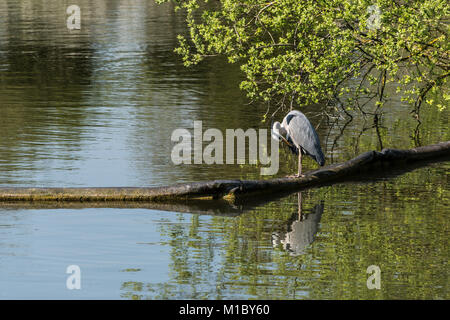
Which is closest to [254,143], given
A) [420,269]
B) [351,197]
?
[351,197]

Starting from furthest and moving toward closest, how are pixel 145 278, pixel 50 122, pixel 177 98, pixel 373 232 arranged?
pixel 177 98 < pixel 50 122 < pixel 373 232 < pixel 145 278

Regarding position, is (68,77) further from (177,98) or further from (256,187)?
(256,187)

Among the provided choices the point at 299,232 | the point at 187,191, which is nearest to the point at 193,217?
the point at 187,191

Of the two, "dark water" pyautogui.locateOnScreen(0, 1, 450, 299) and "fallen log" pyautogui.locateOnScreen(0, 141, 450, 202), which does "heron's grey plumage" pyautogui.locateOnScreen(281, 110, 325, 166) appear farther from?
"dark water" pyautogui.locateOnScreen(0, 1, 450, 299)

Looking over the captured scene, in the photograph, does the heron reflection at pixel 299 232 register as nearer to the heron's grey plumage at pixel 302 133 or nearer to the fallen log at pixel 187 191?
the fallen log at pixel 187 191

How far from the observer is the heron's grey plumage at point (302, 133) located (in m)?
19.7

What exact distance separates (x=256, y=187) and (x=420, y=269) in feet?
17.2

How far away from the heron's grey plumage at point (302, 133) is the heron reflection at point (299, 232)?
6.13 ft

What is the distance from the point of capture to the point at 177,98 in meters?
33.5

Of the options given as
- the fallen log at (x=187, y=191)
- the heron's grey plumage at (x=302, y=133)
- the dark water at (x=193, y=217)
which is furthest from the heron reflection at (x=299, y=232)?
the heron's grey plumage at (x=302, y=133)

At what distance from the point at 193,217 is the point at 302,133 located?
3828mm

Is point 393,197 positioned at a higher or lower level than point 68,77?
lower

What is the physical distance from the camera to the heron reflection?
15273mm

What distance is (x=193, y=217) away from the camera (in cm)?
1711
